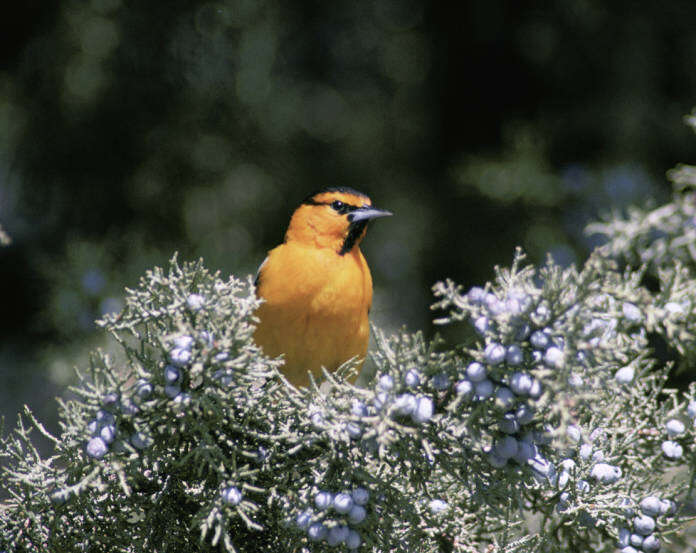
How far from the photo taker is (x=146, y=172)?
3.38 meters

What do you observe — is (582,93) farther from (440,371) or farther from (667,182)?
(440,371)

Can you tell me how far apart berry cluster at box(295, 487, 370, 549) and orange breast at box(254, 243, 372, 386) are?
1.45 meters

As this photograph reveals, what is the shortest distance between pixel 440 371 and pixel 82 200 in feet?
8.45

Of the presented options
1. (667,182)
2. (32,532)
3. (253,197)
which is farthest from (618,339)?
(253,197)

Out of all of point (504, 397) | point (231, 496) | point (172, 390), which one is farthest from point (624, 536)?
point (172, 390)

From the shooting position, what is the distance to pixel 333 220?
3139 millimetres

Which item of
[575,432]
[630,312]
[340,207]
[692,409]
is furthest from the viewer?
[340,207]

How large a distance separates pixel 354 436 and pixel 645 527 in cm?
74

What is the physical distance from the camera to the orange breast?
2734mm

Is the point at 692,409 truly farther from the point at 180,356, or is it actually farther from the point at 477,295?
the point at 180,356

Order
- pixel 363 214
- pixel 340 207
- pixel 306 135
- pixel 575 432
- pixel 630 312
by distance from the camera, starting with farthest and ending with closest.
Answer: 1. pixel 306 135
2. pixel 340 207
3. pixel 363 214
4. pixel 630 312
5. pixel 575 432

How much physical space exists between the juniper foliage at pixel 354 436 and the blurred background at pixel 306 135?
176cm

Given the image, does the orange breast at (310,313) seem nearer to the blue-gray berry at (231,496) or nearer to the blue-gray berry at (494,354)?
the blue-gray berry at (231,496)

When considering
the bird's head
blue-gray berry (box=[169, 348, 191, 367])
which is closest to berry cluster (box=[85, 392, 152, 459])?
blue-gray berry (box=[169, 348, 191, 367])
